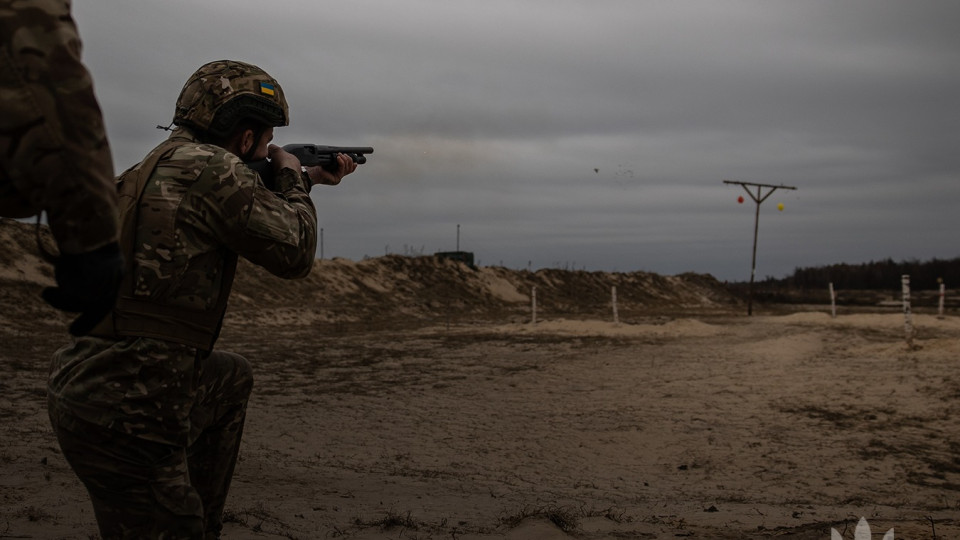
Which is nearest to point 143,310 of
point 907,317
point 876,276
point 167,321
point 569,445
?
point 167,321

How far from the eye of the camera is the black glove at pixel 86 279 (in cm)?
148

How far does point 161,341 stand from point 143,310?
0.11 m

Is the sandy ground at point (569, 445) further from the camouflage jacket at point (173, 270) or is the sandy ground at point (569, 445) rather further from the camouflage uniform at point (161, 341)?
the camouflage jacket at point (173, 270)

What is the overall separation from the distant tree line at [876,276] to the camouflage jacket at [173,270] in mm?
52436

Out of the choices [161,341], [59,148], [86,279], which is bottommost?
[161,341]

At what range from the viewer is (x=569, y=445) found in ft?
23.5

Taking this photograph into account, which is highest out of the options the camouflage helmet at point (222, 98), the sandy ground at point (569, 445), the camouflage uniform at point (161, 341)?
the camouflage helmet at point (222, 98)

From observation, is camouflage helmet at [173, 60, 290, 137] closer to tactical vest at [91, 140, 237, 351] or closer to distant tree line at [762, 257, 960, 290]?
tactical vest at [91, 140, 237, 351]

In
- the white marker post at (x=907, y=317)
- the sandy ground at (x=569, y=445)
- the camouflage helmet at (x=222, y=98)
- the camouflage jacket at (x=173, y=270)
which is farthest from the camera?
the white marker post at (x=907, y=317)

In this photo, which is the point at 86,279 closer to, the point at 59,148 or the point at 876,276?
the point at 59,148

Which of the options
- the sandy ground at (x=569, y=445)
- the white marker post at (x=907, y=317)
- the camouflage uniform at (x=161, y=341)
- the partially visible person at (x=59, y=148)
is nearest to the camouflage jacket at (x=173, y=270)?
the camouflage uniform at (x=161, y=341)

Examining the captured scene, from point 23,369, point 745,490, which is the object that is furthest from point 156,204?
point 23,369

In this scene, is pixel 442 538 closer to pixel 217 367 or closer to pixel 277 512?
pixel 277 512

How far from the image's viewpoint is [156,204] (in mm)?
2229
